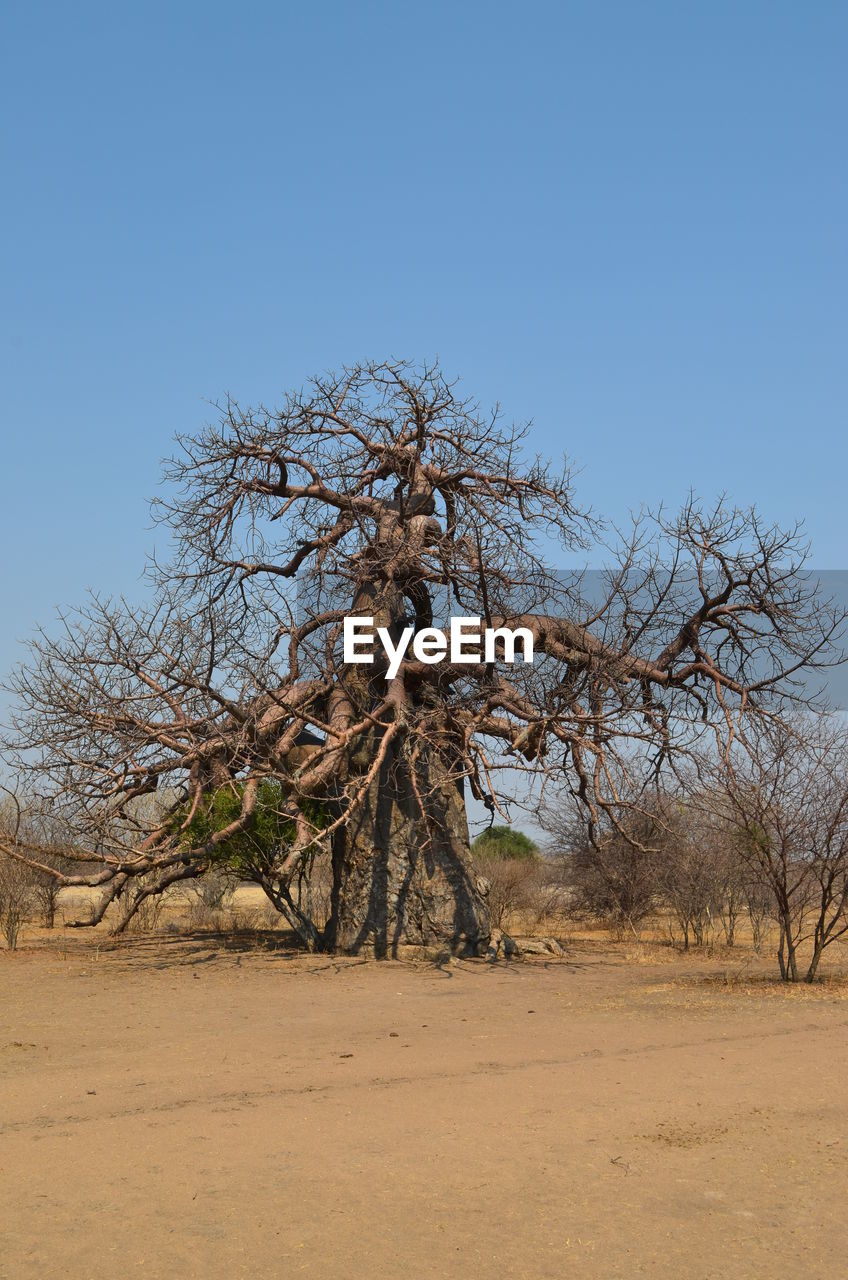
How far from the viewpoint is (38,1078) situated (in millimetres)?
7980

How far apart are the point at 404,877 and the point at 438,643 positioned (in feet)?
8.85

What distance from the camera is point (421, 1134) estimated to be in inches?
261

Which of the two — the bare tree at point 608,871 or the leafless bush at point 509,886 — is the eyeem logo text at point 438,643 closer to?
the bare tree at point 608,871

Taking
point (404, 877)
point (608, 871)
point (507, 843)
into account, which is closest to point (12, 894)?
point (404, 877)

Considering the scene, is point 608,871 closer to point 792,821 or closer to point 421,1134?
point 792,821

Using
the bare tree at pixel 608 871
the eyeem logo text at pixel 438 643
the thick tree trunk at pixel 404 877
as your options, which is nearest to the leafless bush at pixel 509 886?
the bare tree at pixel 608 871

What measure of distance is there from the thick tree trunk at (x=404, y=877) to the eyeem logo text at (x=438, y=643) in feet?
3.96

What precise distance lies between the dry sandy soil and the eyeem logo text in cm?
403

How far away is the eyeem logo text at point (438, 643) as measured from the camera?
47.0ft

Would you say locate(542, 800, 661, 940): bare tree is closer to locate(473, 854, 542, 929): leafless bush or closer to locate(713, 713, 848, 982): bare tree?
locate(473, 854, 542, 929): leafless bush

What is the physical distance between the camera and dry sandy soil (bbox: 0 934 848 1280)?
5016mm

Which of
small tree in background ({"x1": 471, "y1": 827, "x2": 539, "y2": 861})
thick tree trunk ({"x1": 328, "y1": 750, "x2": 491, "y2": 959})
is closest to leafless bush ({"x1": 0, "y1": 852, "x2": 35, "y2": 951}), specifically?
thick tree trunk ({"x1": 328, "y1": 750, "x2": 491, "y2": 959})

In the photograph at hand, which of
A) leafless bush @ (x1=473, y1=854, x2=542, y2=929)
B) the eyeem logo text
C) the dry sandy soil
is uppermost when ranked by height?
the eyeem logo text

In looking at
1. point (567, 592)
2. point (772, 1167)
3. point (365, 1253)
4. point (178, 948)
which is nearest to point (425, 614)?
point (567, 592)
